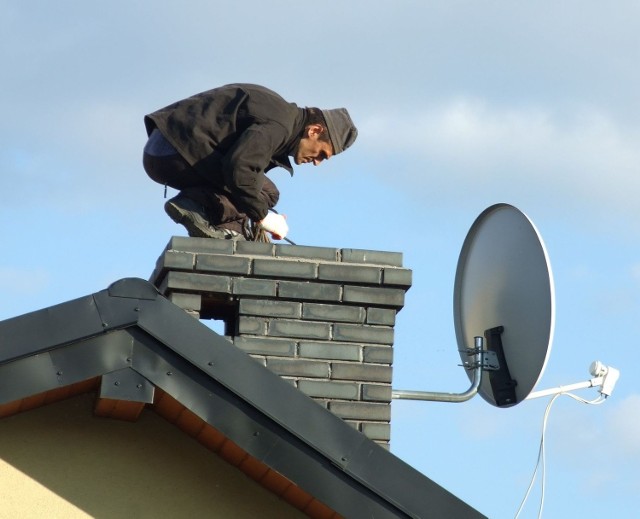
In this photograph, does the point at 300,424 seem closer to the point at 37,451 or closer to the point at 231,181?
the point at 37,451

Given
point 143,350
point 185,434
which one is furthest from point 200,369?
point 185,434

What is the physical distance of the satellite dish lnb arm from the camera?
691 centimetres

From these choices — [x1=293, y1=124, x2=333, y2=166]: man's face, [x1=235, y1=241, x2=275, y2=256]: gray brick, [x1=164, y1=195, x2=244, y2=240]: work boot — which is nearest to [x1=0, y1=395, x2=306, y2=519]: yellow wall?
[x1=235, y1=241, x2=275, y2=256]: gray brick

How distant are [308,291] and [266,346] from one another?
337 mm

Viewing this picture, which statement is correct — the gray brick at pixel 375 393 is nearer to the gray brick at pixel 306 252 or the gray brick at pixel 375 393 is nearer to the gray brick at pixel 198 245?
the gray brick at pixel 306 252

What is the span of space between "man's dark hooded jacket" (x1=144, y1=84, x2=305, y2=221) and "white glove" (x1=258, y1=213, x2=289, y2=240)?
0.85ft

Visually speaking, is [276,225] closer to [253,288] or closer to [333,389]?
[253,288]

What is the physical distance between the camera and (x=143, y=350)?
17.0 ft

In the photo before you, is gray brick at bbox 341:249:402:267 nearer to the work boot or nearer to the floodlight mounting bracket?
the work boot

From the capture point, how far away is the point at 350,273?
648cm

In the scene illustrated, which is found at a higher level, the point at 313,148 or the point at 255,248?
the point at 313,148

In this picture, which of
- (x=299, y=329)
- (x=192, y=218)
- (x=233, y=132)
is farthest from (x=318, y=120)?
(x=299, y=329)

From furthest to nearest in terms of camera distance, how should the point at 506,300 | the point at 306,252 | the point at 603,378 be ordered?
the point at 603,378, the point at 506,300, the point at 306,252

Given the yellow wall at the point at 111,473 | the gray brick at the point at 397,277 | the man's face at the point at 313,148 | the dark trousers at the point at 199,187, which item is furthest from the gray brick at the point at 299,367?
the man's face at the point at 313,148
